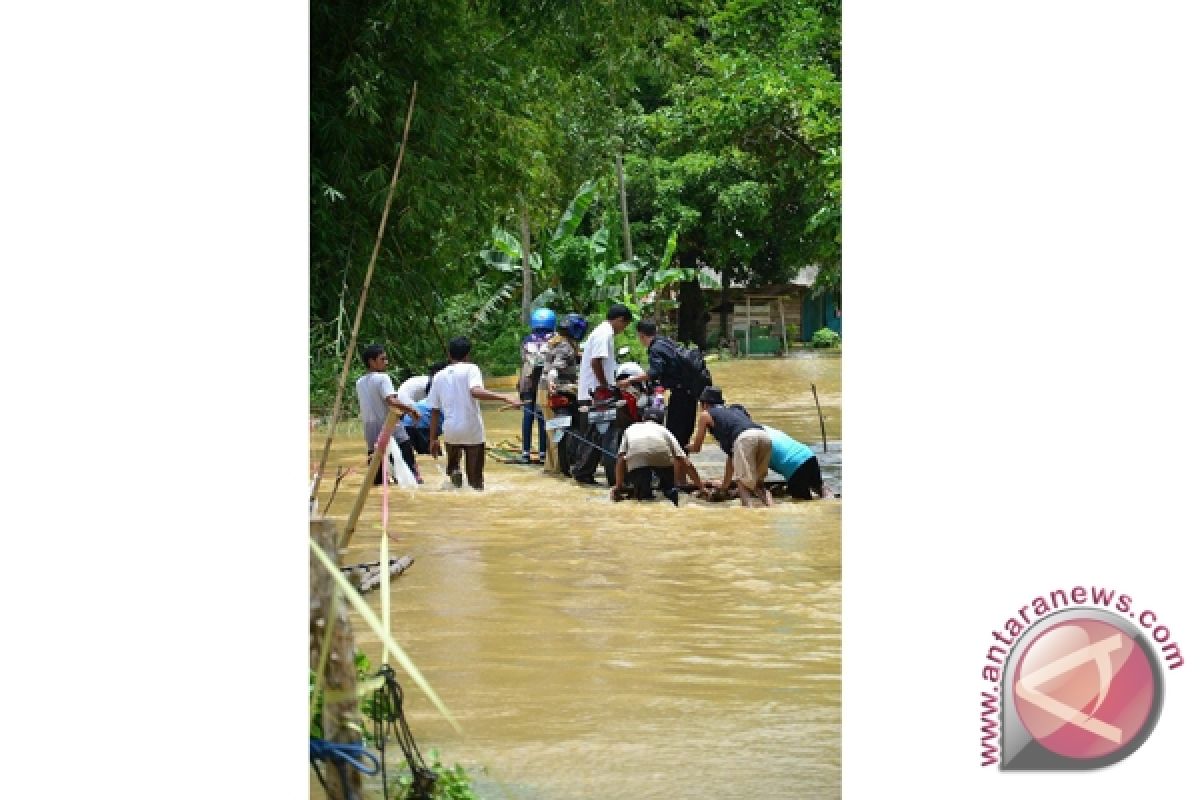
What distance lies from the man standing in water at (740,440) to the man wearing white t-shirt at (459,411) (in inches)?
48.5

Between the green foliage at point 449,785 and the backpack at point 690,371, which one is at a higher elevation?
the backpack at point 690,371

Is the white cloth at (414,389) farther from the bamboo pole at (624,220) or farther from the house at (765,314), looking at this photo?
the house at (765,314)

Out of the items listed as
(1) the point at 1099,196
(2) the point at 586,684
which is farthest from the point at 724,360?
(1) the point at 1099,196

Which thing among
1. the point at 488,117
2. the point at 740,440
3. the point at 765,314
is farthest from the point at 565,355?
the point at 765,314

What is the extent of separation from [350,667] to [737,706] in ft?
7.20

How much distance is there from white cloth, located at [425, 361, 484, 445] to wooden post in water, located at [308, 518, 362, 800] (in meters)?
6.57

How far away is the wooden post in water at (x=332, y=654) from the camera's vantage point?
3904 millimetres

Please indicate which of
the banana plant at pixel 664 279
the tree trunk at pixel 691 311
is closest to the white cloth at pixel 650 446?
the banana plant at pixel 664 279

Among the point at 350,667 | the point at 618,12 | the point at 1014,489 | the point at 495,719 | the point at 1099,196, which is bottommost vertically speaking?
the point at 495,719

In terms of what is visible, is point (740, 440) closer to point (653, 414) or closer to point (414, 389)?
point (653, 414)

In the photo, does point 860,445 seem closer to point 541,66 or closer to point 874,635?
point 874,635

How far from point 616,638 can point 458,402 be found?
13.1ft

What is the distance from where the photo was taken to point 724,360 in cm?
2883
